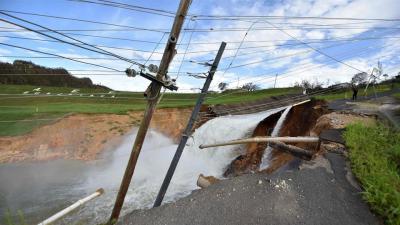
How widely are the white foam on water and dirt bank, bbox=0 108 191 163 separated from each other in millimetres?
1512

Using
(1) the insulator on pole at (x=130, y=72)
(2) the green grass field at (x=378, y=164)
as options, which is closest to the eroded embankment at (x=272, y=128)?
(2) the green grass field at (x=378, y=164)

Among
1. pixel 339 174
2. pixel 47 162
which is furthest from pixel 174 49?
pixel 47 162

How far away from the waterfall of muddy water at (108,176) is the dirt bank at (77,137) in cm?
96

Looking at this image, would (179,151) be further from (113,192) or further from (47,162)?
(47,162)

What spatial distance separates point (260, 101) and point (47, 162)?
22.8m

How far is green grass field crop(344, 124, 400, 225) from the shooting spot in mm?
6270

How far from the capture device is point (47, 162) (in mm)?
20906

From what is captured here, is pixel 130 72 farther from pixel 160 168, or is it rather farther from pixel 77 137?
pixel 77 137

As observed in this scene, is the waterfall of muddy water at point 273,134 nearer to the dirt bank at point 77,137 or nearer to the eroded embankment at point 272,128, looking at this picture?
the eroded embankment at point 272,128

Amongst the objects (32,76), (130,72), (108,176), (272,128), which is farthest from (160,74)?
(32,76)

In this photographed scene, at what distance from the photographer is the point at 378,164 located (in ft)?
25.0

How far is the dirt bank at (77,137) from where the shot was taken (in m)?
21.5

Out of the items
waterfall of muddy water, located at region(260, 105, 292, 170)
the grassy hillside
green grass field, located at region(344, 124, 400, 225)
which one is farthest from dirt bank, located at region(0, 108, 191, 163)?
the grassy hillside

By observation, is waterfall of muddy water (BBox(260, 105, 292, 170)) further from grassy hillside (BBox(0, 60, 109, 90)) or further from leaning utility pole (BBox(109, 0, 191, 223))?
grassy hillside (BBox(0, 60, 109, 90))
